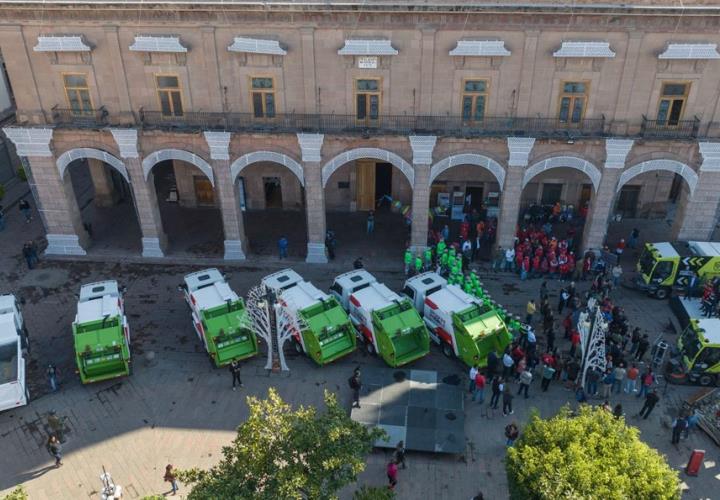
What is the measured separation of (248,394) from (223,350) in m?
2.00

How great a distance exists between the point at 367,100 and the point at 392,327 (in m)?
10.6

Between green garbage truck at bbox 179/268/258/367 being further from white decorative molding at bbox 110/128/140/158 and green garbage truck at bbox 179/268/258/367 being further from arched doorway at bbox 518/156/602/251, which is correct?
arched doorway at bbox 518/156/602/251

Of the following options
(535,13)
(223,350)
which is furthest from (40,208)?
(535,13)

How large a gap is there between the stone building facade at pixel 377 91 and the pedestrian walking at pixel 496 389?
33.1 ft

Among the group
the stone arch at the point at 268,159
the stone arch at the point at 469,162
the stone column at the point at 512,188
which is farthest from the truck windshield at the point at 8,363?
the stone column at the point at 512,188

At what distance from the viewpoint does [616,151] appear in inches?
1099

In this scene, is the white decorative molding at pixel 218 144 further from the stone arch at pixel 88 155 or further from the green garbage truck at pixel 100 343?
the green garbage truck at pixel 100 343

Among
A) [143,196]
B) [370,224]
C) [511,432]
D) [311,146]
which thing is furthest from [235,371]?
[370,224]

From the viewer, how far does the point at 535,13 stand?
2547cm

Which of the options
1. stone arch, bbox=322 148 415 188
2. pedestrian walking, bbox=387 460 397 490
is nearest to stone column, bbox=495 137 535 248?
stone arch, bbox=322 148 415 188

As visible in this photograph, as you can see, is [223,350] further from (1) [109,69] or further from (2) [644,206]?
(2) [644,206]

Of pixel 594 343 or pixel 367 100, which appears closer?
pixel 594 343

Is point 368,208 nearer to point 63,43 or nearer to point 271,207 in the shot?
point 271,207

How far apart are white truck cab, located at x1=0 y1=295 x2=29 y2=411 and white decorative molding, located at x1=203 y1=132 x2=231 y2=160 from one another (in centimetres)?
1064
